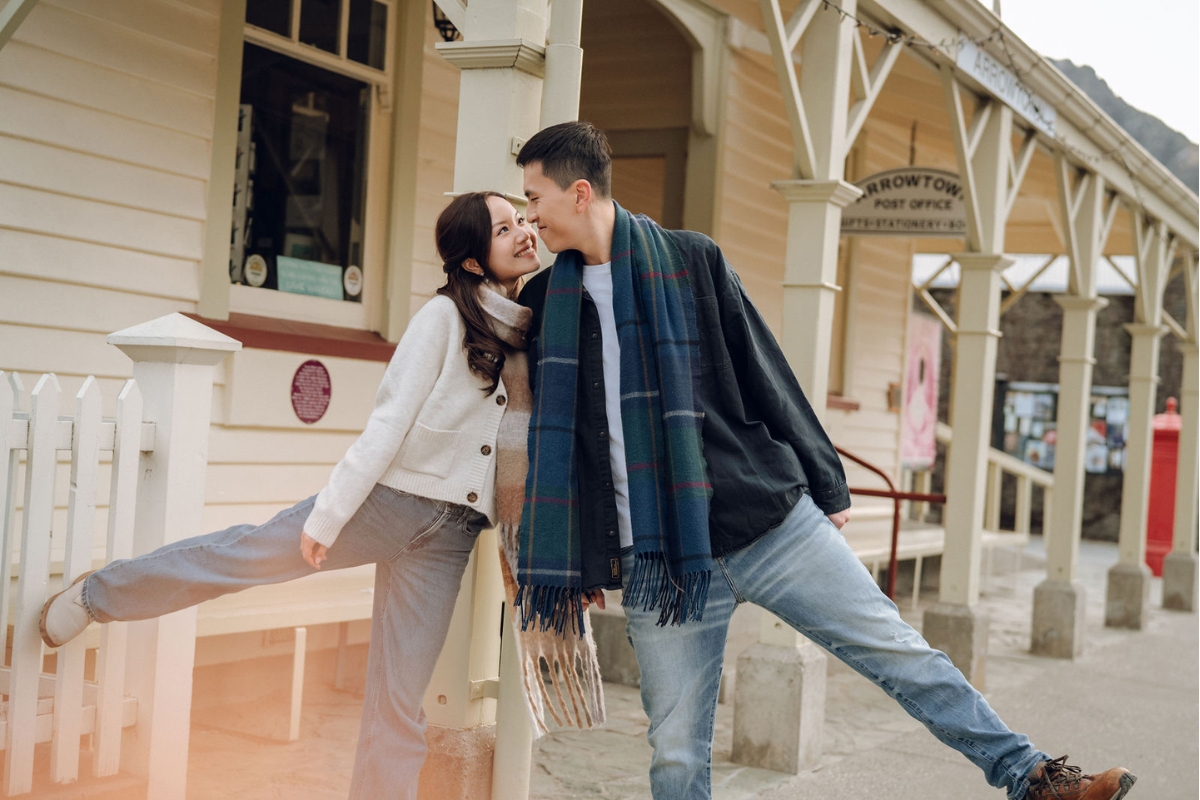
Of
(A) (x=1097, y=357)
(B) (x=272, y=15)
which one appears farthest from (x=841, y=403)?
(A) (x=1097, y=357)

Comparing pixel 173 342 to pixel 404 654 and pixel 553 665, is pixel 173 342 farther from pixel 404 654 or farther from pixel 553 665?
pixel 553 665

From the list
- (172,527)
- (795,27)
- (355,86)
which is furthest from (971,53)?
(172,527)

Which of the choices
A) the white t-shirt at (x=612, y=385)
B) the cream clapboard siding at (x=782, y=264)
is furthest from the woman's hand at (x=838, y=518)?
the cream clapboard siding at (x=782, y=264)

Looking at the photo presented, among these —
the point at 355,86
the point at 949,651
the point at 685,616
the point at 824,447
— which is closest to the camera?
the point at 685,616

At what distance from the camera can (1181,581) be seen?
468 inches

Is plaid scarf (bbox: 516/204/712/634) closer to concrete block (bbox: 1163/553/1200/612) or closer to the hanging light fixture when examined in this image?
the hanging light fixture

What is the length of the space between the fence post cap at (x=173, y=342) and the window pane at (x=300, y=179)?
1.93 m

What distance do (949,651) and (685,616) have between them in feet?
15.5

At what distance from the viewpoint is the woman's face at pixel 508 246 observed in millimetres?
2986

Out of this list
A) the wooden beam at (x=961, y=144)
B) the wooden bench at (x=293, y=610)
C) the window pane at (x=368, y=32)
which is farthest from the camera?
the wooden beam at (x=961, y=144)

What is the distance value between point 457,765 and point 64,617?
1.18 meters

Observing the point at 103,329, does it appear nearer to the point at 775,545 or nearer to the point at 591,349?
the point at 591,349

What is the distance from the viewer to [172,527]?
3445 mm

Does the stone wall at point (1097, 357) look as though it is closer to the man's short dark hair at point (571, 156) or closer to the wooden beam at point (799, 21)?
the wooden beam at point (799, 21)
